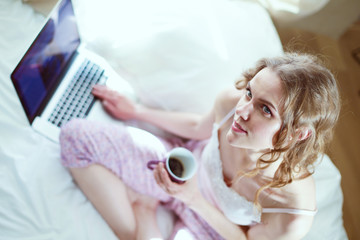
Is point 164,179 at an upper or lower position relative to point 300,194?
upper

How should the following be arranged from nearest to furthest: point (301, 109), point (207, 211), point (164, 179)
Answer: point (301, 109)
point (164, 179)
point (207, 211)

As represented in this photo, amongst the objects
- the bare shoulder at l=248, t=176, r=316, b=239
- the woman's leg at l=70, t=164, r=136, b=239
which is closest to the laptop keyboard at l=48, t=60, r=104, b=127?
the woman's leg at l=70, t=164, r=136, b=239

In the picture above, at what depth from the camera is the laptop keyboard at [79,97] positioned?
1.20m

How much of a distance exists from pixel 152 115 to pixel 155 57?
0.23 metres

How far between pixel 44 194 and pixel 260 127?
2.33ft

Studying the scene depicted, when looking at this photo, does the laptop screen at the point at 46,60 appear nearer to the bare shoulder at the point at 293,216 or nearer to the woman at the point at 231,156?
the woman at the point at 231,156

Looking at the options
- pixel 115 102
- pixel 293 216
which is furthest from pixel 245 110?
pixel 115 102

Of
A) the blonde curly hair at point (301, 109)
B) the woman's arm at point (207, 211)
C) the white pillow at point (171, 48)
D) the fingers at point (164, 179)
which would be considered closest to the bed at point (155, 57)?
the white pillow at point (171, 48)

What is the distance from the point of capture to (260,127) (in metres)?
0.85

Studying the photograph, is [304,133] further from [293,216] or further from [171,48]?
[171,48]

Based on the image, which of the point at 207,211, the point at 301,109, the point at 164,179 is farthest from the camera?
the point at 207,211

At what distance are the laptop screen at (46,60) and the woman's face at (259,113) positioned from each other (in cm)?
64

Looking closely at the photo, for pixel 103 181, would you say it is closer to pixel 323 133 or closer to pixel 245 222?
pixel 245 222

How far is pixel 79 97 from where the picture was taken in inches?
49.5
